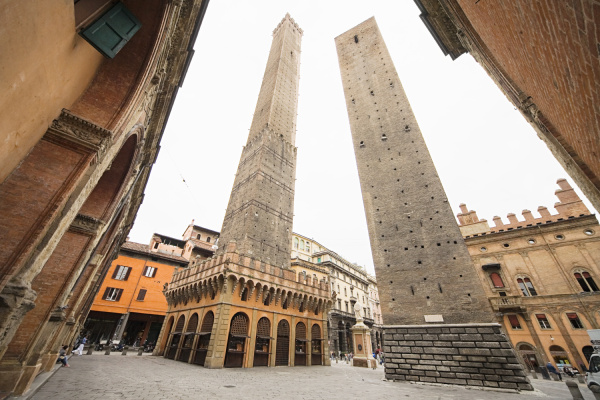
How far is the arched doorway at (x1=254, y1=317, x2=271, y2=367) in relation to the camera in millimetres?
15046

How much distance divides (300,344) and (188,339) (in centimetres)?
789

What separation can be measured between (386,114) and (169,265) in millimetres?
26329

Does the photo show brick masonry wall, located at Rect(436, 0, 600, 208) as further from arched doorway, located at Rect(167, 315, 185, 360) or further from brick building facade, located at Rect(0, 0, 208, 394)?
arched doorway, located at Rect(167, 315, 185, 360)

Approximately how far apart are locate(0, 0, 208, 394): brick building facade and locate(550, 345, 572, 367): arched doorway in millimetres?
28660

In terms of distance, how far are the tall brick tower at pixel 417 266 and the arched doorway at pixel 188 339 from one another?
39.6 feet

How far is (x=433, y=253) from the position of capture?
11.5m

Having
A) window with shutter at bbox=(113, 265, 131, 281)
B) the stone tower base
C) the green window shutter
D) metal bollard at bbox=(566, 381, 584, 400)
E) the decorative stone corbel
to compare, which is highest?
window with shutter at bbox=(113, 265, 131, 281)

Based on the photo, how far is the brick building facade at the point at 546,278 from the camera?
17859 mm

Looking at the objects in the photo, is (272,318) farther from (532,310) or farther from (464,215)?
(464,215)

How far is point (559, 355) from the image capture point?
58.0ft

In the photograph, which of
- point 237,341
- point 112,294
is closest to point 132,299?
point 112,294

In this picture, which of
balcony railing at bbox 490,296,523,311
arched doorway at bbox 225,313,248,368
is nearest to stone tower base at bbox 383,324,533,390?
arched doorway at bbox 225,313,248,368

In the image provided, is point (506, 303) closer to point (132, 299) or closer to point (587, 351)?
point (587, 351)

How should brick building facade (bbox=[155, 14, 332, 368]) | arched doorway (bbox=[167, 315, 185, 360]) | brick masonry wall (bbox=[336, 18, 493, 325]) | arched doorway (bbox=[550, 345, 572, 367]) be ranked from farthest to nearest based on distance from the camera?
arched doorway (bbox=[550, 345, 572, 367])
arched doorway (bbox=[167, 315, 185, 360])
brick building facade (bbox=[155, 14, 332, 368])
brick masonry wall (bbox=[336, 18, 493, 325])
